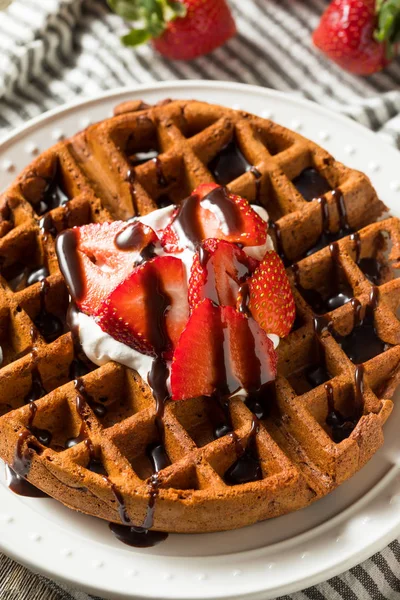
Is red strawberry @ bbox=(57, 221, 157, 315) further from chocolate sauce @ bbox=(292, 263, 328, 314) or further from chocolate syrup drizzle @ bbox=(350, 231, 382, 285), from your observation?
chocolate syrup drizzle @ bbox=(350, 231, 382, 285)

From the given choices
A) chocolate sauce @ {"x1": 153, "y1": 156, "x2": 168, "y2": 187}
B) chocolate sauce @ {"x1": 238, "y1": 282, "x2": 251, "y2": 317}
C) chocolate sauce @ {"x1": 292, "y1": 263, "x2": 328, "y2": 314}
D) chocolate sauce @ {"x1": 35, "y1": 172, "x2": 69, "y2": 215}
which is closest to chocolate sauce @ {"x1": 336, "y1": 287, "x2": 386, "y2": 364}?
chocolate sauce @ {"x1": 292, "y1": 263, "x2": 328, "y2": 314}

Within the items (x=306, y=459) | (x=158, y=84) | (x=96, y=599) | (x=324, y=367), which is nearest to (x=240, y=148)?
(x=158, y=84)

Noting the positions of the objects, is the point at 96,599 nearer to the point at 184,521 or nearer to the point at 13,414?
the point at 184,521

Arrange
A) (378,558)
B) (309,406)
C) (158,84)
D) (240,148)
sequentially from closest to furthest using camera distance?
(309,406) → (378,558) → (240,148) → (158,84)

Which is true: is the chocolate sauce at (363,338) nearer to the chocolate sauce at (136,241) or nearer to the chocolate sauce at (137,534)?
the chocolate sauce at (136,241)

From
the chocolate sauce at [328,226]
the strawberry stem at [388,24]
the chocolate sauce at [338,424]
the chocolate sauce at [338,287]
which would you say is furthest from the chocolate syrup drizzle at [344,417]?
the strawberry stem at [388,24]
